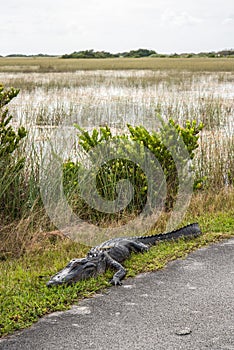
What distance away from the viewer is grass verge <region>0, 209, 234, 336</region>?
168 inches

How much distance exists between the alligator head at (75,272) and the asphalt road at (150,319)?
30 cm

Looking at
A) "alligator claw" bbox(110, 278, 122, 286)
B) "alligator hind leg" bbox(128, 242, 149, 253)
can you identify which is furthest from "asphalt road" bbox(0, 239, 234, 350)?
"alligator hind leg" bbox(128, 242, 149, 253)

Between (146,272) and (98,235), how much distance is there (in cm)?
141

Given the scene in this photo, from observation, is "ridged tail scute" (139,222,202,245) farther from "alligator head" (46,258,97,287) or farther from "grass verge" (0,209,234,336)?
"alligator head" (46,258,97,287)

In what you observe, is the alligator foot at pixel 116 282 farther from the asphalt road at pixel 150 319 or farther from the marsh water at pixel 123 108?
the marsh water at pixel 123 108

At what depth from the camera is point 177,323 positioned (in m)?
4.07

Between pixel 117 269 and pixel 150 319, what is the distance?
0.96 meters

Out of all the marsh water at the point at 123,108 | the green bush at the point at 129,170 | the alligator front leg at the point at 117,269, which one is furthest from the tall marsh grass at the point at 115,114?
the alligator front leg at the point at 117,269

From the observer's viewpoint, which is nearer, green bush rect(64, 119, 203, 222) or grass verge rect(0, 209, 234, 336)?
grass verge rect(0, 209, 234, 336)

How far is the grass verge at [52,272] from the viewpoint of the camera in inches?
168

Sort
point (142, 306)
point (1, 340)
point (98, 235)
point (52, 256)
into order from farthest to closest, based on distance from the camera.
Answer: point (98, 235)
point (52, 256)
point (142, 306)
point (1, 340)

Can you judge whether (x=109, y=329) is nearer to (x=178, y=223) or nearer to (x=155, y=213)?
(x=178, y=223)

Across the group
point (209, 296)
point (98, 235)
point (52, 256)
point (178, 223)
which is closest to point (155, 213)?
point (178, 223)

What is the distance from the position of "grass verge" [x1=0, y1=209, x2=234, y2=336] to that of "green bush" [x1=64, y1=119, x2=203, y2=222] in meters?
0.98
